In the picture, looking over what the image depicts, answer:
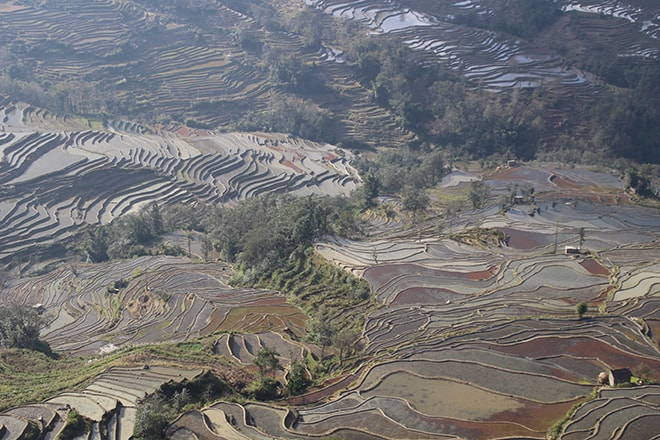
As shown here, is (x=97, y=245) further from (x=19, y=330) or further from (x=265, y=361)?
(x=265, y=361)

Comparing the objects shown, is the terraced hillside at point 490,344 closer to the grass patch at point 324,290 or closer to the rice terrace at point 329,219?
the rice terrace at point 329,219

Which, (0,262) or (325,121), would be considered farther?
(325,121)

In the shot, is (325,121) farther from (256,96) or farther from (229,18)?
(229,18)

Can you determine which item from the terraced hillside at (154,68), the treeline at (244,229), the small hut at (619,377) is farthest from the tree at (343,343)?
the terraced hillside at (154,68)

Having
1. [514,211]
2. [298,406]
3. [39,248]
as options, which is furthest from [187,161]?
[298,406]

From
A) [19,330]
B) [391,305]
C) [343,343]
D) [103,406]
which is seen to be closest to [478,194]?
[391,305]

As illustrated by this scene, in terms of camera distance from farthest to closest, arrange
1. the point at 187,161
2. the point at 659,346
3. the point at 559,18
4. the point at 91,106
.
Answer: the point at 559,18
the point at 91,106
the point at 187,161
the point at 659,346
